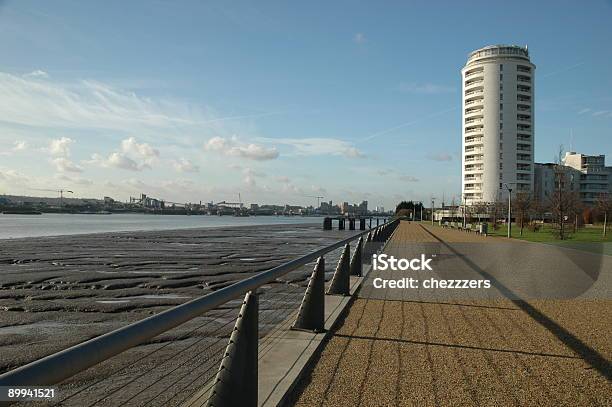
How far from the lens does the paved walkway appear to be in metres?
4.29

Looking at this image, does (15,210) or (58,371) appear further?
(15,210)

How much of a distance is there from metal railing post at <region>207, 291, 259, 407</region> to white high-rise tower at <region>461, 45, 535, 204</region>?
105 meters

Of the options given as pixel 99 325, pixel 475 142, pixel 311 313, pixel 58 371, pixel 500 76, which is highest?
pixel 500 76

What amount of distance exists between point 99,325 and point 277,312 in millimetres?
2912

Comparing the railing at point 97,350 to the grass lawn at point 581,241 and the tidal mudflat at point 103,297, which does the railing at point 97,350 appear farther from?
the grass lawn at point 581,241

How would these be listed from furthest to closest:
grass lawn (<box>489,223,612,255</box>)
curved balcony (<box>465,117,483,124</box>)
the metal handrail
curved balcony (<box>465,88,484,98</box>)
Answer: curved balcony (<box>465,88,484,98</box>) < curved balcony (<box>465,117,483,124</box>) < grass lawn (<box>489,223,612,255</box>) < the metal handrail

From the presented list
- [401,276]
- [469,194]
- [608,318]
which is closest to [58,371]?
[608,318]

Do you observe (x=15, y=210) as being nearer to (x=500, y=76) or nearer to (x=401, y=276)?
(x=500, y=76)

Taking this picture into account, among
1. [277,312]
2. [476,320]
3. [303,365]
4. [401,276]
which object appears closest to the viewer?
[303,365]

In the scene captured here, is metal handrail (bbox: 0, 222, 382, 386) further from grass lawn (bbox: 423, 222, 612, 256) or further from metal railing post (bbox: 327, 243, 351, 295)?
grass lawn (bbox: 423, 222, 612, 256)

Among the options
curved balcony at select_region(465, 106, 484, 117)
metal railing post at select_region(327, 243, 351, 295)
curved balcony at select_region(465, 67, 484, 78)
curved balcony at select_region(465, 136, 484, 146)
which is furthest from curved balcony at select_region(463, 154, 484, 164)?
metal railing post at select_region(327, 243, 351, 295)

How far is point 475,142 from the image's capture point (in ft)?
353

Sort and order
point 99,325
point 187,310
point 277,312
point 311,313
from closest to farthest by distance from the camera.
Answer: point 187,310, point 311,313, point 99,325, point 277,312

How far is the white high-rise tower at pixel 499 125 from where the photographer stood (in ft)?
342
